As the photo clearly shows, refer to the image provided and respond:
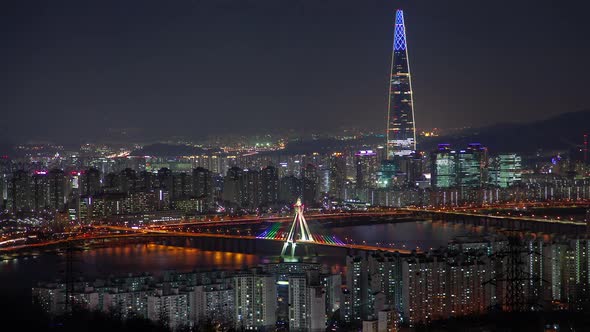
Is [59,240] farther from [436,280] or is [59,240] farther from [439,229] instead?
[436,280]

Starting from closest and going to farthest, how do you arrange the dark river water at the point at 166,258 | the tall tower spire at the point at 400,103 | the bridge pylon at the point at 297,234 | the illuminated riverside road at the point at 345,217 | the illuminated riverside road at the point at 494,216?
the dark river water at the point at 166,258
the bridge pylon at the point at 297,234
the illuminated riverside road at the point at 345,217
the illuminated riverside road at the point at 494,216
the tall tower spire at the point at 400,103

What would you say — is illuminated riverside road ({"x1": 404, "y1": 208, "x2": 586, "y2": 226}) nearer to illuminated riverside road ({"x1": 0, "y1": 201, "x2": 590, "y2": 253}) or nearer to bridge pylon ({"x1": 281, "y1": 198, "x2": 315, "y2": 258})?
illuminated riverside road ({"x1": 0, "y1": 201, "x2": 590, "y2": 253})

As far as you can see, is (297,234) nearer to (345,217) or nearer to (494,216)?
(345,217)

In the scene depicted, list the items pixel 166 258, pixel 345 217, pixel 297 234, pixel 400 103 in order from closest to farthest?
1. pixel 166 258
2. pixel 297 234
3. pixel 345 217
4. pixel 400 103

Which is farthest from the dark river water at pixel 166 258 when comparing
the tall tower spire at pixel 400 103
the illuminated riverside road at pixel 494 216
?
the tall tower spire at pixel 400 103

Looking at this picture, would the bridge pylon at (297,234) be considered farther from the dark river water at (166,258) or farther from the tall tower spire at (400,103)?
the tall tower spire at (400,103)

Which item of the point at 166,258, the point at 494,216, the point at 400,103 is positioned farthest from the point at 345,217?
the point at 400,103

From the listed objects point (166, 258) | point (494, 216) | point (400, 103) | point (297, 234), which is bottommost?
point (166, 258)
